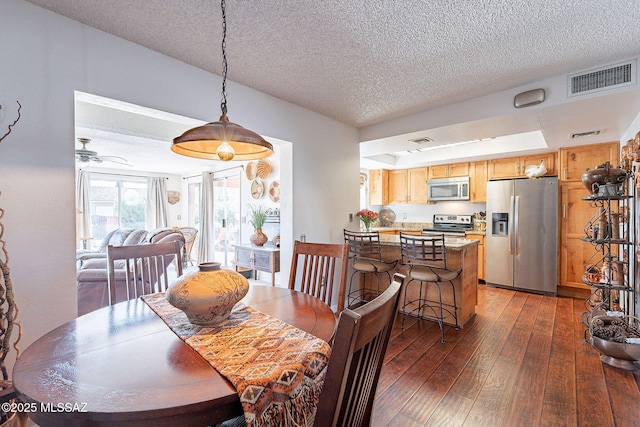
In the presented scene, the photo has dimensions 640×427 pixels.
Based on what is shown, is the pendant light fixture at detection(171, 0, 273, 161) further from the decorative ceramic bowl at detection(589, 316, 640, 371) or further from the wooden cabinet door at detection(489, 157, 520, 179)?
the wooden cabinet door at detection(489, 157, 520, 179)

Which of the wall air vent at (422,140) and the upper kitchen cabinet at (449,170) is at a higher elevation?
the wall air vent at (422,140)

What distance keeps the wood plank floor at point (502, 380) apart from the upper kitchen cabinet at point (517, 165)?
2.36 m

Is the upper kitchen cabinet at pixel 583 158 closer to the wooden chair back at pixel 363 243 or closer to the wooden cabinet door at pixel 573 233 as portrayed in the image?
the wooden cabinet door at pixel 573 233

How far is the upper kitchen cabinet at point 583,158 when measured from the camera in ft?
11.9

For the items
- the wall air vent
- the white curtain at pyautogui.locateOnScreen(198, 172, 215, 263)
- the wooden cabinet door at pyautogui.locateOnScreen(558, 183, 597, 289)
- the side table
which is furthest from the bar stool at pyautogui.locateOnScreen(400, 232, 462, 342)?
the white curtain at pyautogui.locateOnScreen(198, 172, 215, 263)

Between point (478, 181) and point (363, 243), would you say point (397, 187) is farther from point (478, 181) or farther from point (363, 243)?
point (363, 243)

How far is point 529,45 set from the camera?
6.22 feet

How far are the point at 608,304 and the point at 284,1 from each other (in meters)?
3.87

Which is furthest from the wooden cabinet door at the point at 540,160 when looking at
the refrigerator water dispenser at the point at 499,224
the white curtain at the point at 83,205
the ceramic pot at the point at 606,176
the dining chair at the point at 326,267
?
the white curtain at the point at 83,205

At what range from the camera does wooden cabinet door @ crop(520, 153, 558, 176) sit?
13.9 feet

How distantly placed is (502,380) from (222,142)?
8.06ft

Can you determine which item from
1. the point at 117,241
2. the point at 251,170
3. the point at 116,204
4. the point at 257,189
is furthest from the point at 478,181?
the point at 116,204

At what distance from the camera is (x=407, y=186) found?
5.88 meters

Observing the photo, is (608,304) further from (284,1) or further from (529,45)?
(284,1)
